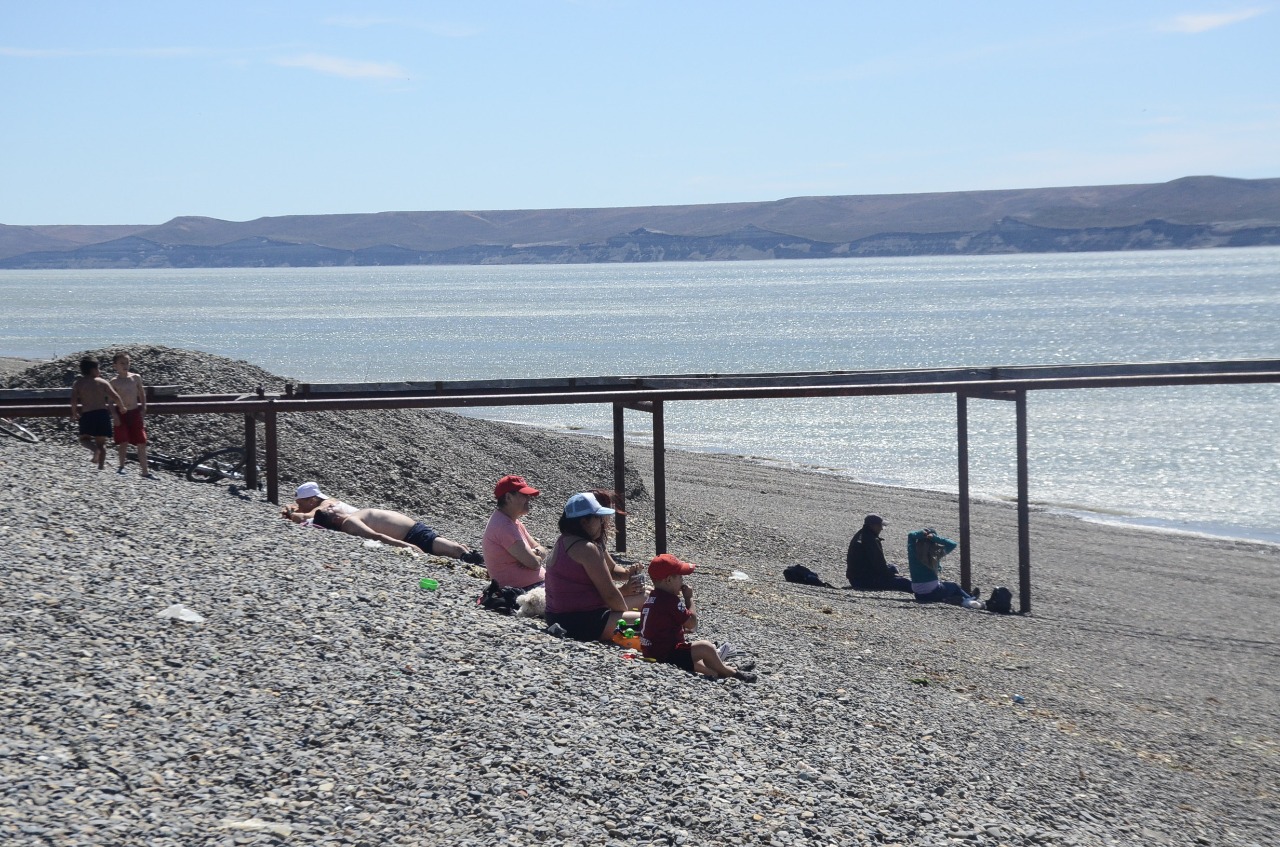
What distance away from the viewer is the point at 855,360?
241 feet

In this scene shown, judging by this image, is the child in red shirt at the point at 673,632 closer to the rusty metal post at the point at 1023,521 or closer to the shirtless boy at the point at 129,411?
the rusty metal post at the point at 1023,521

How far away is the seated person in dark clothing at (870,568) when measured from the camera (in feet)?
43.1

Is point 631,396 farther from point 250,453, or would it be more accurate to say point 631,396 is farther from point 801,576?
point 250,453

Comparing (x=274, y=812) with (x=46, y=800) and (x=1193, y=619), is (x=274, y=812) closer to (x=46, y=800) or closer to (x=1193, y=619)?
(x=46, y=800)

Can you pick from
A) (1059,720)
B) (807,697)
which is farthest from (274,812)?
(1059,720)

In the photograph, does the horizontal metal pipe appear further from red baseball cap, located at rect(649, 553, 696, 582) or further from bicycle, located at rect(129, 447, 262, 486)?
Answer: red baseball cap, located at rect(649, 553, 696, 582)

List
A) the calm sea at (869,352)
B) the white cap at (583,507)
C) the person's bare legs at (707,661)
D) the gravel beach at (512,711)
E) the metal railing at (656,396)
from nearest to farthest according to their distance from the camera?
the gravel beach at (512,711) → the person's bare legs at (707,661) → the white cap at (583,507) → the metal railing at (656,396) → the calm sea at (869,352)

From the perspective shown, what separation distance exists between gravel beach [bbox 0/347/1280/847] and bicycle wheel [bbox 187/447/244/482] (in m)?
1.05

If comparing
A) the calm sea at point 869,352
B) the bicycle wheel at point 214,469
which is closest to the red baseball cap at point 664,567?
the bicycle wheel at point 214,469

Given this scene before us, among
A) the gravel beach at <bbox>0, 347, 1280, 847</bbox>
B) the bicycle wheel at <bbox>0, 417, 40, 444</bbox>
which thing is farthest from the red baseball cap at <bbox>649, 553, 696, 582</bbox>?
the bicycle wheel at <bbox>0, 417, 40, 444</bbox>

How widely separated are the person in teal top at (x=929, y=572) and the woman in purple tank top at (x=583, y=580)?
5.13m

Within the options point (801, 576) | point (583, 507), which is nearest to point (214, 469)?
point (801, 576)

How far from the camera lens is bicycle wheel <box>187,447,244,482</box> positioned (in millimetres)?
Answer: 13367

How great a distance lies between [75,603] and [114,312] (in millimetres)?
145212
